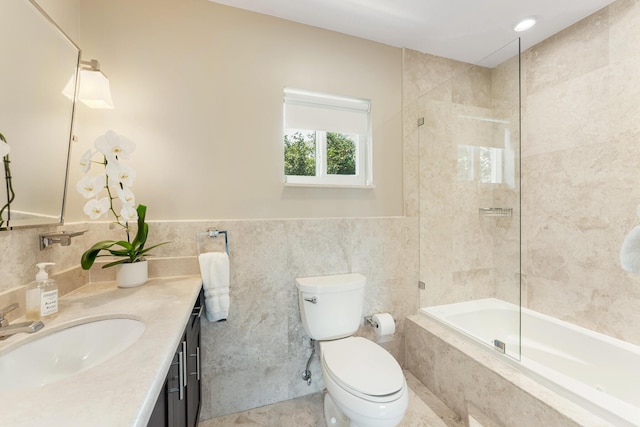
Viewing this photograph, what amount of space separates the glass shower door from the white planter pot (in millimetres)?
1777

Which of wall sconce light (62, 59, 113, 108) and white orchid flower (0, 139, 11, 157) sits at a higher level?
wall sconce light (62, 59, 113, 108)

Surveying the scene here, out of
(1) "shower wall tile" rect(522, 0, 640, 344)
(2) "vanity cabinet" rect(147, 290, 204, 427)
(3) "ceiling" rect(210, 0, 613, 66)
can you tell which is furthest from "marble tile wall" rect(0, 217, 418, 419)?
(3) "ceiling" rect(210, 0, 613, 66)

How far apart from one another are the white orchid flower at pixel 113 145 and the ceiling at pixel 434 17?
1032 mm

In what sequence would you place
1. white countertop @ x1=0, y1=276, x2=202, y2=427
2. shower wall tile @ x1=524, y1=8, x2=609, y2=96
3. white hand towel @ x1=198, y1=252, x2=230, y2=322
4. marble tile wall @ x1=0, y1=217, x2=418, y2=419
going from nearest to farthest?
white countertop @ x1=0, y1=276, x2=202, y2=427
white hand towel @ x1=198, y1=252, x2=230, y2=322
marble tile wall @ x1=0, y1=217, x2=418, y2=419
shower wall tile @ x1=524, y1=8, x2=609, y2=96

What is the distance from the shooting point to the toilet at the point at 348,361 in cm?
111

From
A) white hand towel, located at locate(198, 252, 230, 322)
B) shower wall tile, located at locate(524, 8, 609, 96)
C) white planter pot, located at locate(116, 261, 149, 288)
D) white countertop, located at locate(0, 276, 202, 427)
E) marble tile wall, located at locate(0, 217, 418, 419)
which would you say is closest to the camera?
white countertop, located at locate(0, 276, 202, 427)

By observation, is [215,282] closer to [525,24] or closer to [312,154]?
[312,154]

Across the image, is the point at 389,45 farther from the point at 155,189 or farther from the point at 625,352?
the point at 625,352

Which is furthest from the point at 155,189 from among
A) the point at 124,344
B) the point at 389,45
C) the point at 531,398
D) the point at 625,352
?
the point at 625,352

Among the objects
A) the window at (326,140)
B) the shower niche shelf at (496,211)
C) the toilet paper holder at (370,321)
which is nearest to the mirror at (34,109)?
the window at (326,140)

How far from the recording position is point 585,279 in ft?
5.59

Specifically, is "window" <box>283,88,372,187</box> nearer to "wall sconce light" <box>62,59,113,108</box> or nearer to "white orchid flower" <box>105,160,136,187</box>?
"white orchid flower" <box>105,160,136,187</box>

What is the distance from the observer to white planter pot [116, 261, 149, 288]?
1.21 meters

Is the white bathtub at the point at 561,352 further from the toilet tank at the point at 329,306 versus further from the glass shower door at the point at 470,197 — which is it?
the toilet tank at the point at 329,306
